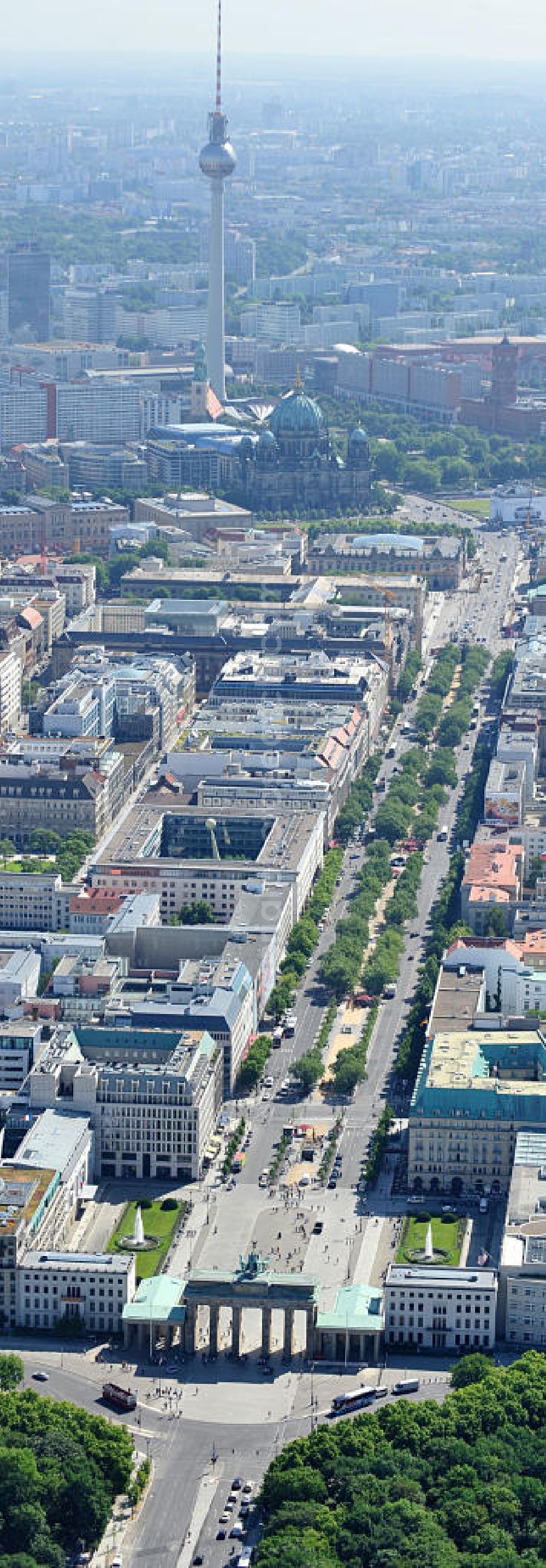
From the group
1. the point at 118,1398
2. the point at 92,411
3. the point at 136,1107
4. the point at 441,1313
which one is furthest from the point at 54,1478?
the point at 92,411

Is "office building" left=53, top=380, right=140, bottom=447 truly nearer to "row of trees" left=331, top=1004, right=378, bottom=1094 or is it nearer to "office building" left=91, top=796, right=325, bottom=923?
"office building" left=91, top=796, right=325, bottom=923

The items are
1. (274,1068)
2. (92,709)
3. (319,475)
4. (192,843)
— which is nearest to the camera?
(274,1068)

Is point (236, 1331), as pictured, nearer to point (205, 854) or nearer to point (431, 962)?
point (431, 962)

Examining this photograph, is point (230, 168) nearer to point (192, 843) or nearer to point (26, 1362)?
point (192, 843)

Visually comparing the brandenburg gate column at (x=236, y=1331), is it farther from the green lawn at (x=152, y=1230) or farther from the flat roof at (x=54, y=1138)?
Result: the flat roof at (x=54, y=1138)

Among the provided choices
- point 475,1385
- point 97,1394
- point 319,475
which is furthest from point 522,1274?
point 319,475
